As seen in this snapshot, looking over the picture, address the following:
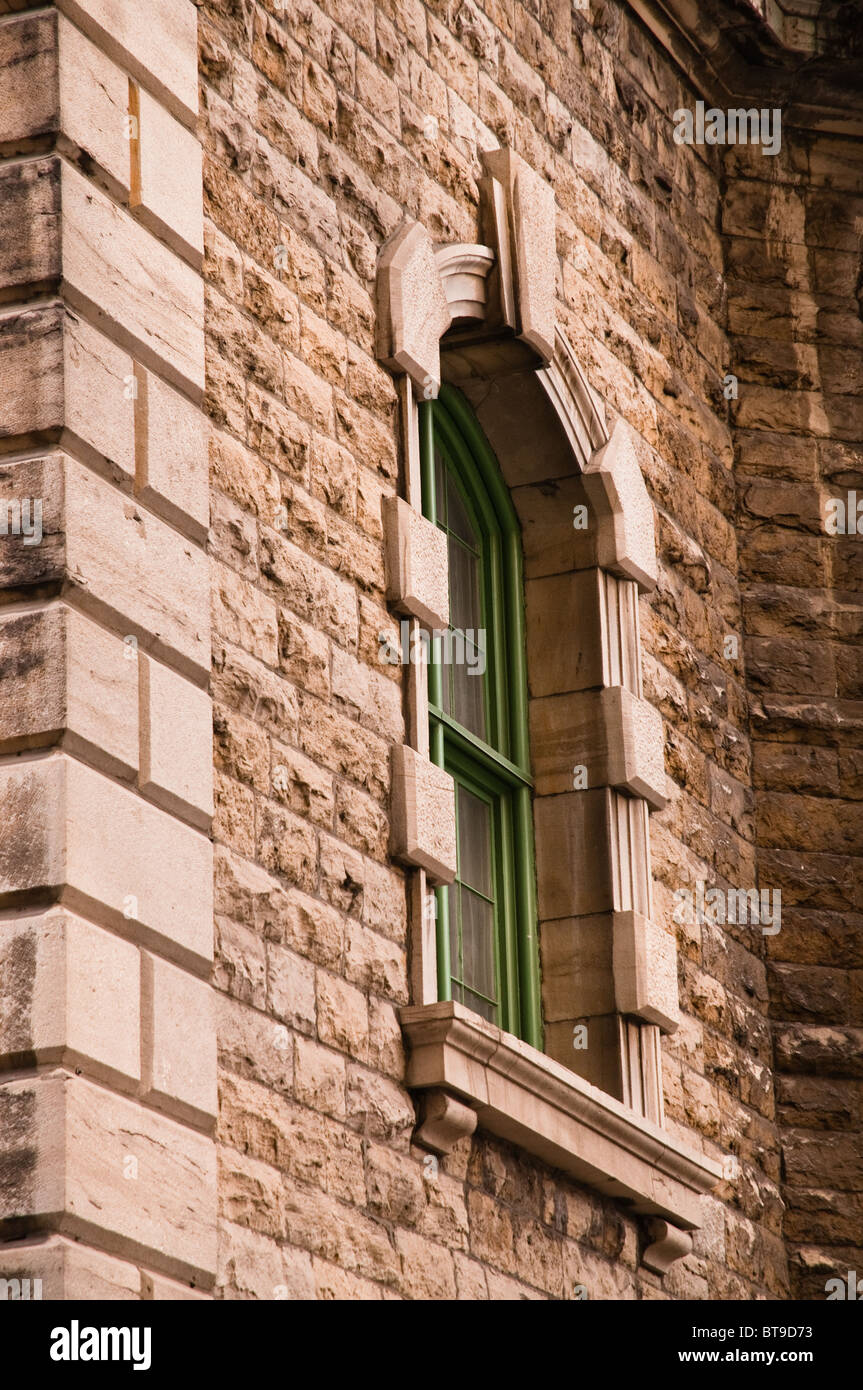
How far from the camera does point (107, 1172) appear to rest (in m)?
6.30

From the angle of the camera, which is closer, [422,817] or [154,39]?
[154,39]

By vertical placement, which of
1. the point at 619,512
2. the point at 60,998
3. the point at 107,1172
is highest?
the point at 619,512

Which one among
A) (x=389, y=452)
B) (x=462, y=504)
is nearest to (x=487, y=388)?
(x=462, y=504)

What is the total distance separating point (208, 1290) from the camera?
21.9ft

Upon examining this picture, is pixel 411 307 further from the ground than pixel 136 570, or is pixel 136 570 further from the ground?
pixel 411 307

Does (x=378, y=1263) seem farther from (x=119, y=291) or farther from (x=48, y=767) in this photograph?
(x=119, y=291)

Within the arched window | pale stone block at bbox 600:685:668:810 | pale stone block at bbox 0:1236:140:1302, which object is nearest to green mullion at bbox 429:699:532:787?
the arched window

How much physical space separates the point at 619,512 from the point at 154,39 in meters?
3.35

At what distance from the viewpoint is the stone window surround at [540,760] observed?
27.1ft

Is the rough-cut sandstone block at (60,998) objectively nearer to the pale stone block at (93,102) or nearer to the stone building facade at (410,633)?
the stone building facade at (410,633)

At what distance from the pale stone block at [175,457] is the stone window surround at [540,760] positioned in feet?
4.23

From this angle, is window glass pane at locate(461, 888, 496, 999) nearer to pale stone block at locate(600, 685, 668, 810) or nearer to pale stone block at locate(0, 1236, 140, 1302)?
pale stone block at locate(600, 685, 668, 810)

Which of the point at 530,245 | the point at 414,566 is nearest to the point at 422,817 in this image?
the point at 414,566

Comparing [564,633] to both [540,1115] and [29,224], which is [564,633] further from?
[29,224]
